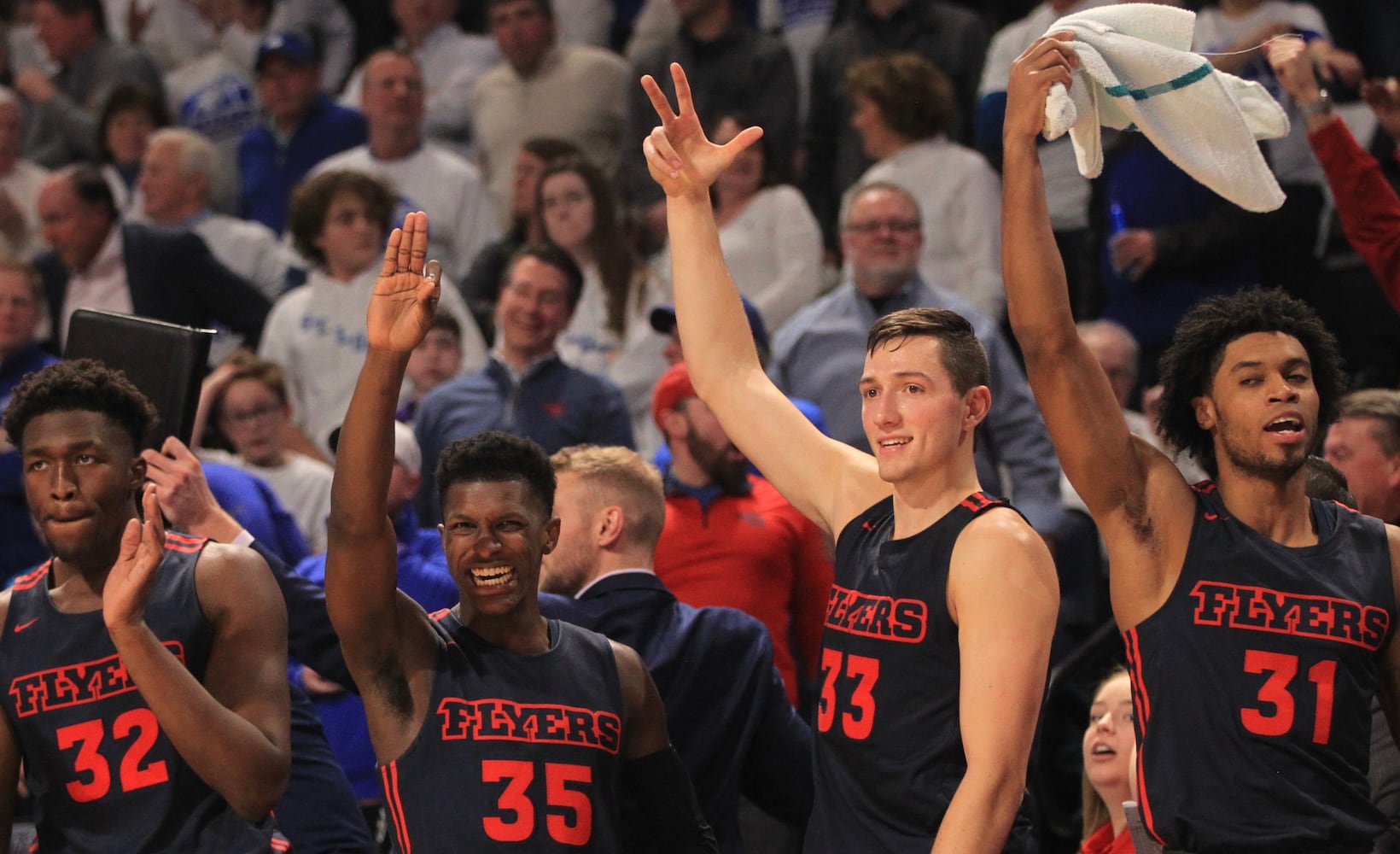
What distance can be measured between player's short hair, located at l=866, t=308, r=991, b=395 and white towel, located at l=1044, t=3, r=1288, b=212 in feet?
Result: 1.26

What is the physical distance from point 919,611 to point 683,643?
3.56ft

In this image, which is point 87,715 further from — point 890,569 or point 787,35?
point 787,35

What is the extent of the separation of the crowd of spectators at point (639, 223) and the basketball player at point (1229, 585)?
152cm

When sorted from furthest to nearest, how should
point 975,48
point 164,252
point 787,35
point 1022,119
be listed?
point 787,35
point 975,48
point 164,252
point 1022,119

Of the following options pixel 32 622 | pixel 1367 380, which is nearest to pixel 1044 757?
pixel 1367 380

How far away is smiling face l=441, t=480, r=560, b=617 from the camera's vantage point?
137 inches

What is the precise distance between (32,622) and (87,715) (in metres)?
0.23

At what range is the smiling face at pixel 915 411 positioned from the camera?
10.8 feet

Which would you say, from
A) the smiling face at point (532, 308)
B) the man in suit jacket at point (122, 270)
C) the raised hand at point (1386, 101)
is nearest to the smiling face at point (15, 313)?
the man in suit jacket at point (122, 270)

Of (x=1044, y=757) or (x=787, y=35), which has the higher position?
(x=787, y=35)

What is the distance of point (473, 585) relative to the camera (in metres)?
3.49

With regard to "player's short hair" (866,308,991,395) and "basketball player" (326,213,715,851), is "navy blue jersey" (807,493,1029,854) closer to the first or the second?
"player's short hair" (866,308,991,395)

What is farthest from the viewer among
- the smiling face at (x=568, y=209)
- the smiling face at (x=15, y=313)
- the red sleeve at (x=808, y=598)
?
the smiling face at (x=568, y=209)

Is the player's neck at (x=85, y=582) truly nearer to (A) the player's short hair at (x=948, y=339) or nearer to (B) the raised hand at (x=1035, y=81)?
(A) the player's short hair at (x=948, y=339)
